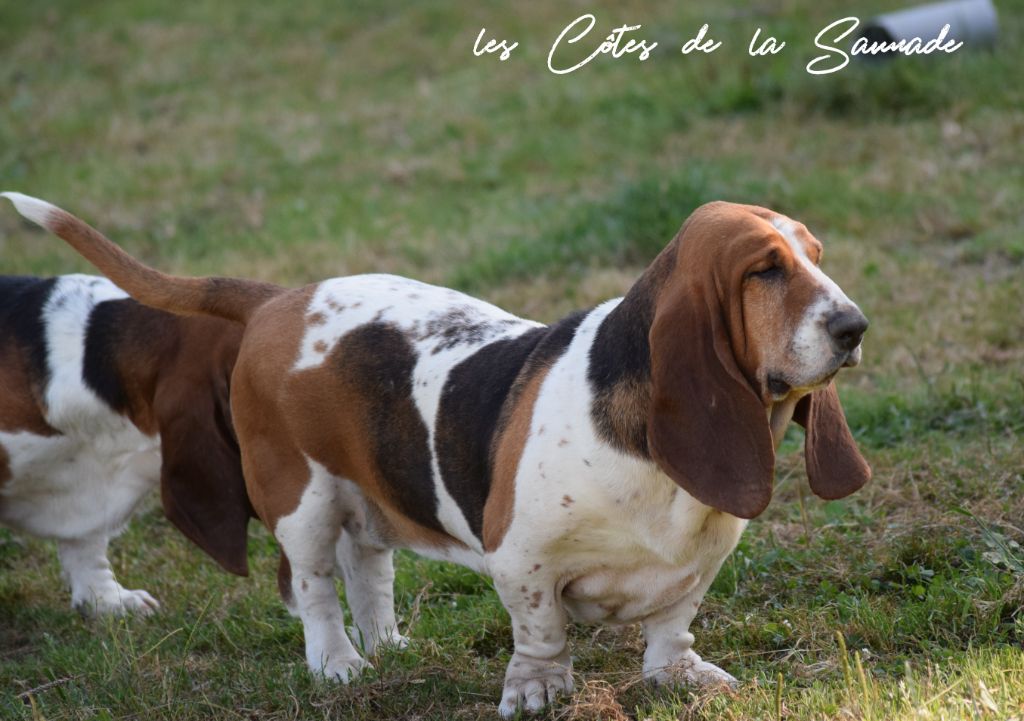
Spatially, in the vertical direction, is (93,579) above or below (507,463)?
below

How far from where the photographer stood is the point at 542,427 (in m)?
3.65

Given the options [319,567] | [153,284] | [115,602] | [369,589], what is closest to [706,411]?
[319,567]

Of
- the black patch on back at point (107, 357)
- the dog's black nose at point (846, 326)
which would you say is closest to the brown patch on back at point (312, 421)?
the black patch on back at point (107, 357)

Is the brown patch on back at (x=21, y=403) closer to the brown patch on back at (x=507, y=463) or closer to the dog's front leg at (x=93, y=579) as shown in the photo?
the dog's front leg at (x=93, y=579)

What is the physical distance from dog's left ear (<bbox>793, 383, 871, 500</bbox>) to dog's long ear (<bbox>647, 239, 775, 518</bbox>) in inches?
14.3

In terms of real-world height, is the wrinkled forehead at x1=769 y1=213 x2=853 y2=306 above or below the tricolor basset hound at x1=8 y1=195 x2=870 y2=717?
above

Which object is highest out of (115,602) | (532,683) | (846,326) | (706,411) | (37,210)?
(37,210)

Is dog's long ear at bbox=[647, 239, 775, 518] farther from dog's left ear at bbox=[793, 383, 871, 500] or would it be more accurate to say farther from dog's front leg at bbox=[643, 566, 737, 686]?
dog's front leg at bbox=[643, 566, 737, 686]

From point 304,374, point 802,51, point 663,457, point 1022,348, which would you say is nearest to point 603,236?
point 1022,348

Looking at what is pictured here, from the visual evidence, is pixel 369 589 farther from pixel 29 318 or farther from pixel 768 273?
pixel 768 273

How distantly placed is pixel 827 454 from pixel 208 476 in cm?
220

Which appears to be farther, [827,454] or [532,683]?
[532,683]

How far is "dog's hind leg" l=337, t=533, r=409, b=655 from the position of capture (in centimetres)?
457

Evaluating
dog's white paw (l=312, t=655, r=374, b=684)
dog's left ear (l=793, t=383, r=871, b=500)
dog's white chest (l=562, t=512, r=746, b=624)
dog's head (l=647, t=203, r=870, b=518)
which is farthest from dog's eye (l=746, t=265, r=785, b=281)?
dog's white paw (l=312, t=655, r=374, b=684)
